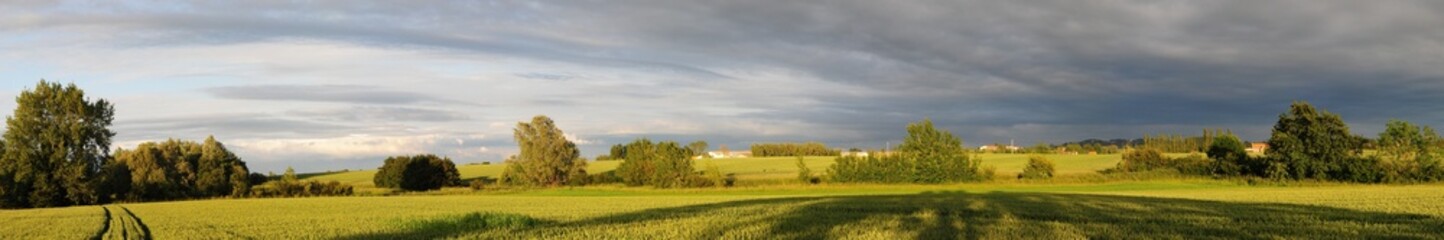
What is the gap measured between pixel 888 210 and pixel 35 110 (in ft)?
178

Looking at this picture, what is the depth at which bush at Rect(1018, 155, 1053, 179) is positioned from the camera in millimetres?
74125

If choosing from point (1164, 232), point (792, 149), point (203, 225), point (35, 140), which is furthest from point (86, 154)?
point (792, 149)

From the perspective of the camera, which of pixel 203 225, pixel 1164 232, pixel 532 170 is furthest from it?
pixel 532 170

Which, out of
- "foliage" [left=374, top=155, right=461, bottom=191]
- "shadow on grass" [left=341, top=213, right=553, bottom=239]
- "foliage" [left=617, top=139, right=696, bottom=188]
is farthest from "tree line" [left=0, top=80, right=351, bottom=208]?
"shadow on grass" [left=341, top=213, right=553, bottom=239]

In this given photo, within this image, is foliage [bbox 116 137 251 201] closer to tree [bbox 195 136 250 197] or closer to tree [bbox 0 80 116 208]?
tree [bbox 195 136 250 197]

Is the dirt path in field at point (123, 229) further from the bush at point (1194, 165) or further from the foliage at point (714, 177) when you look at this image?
the bush at point (1194, 165)

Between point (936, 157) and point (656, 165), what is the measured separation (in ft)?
75.4

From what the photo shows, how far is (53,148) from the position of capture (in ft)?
185

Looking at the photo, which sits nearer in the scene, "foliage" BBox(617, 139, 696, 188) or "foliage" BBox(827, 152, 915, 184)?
"foliage" BBox(827, 152, 915, 184)

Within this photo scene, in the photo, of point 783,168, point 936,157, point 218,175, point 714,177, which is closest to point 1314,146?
point 936,157

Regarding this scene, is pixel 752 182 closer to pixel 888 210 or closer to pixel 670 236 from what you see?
pixel 888 210

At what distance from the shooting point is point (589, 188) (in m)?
78.0

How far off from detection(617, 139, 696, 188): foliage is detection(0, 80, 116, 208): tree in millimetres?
38267

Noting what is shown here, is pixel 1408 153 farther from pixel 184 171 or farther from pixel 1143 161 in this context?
pixel 184 171
